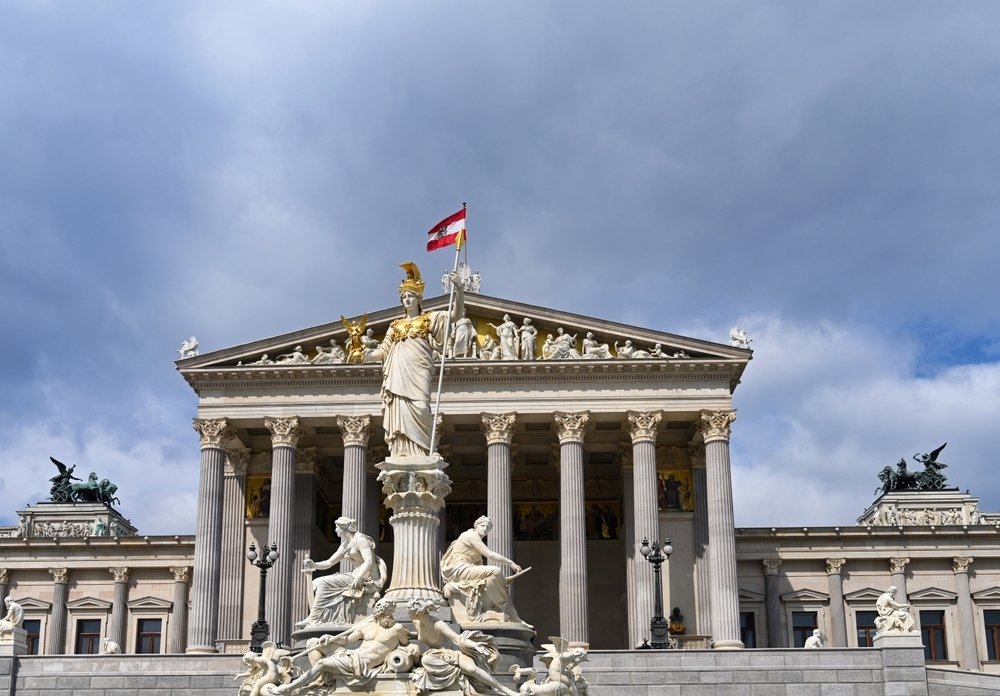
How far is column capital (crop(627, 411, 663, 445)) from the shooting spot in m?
56.5

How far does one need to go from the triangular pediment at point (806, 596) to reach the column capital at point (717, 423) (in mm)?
13423

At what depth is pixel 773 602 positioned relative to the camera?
214 feet

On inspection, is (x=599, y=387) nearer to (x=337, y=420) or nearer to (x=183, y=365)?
(x=337, y=420)

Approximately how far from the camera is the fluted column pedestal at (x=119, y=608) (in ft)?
219

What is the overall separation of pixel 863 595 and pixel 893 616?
37129 millimetres

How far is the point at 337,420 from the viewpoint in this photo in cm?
5728

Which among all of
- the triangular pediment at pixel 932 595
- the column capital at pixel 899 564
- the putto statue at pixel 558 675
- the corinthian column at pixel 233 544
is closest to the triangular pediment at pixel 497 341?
the corinthian column at pixel 233 544

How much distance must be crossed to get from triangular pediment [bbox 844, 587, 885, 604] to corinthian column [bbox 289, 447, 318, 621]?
88.5ft

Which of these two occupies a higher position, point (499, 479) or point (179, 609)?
point (499, 479)

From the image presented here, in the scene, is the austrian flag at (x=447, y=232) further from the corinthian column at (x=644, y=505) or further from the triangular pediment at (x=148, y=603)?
the triangular pediment at (x=148, y=603)

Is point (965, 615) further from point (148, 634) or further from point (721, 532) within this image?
point (148, 634)

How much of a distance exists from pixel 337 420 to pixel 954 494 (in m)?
41.7

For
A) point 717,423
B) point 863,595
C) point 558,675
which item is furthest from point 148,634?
point 558,675

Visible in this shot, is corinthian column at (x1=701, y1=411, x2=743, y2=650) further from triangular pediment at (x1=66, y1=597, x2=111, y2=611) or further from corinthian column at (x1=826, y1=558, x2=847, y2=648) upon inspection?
triangular pediment at (x1=66, y1=597, x2=111, y2=611)
